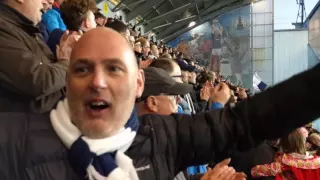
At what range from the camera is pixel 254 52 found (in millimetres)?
20250

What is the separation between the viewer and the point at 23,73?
1738 mm

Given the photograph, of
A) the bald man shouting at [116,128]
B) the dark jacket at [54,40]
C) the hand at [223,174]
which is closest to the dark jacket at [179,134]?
the bald man shouting at [116,128]

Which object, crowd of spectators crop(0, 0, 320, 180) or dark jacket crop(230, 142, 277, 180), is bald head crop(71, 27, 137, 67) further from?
dark jacket crop(230, 142, 277, 180)

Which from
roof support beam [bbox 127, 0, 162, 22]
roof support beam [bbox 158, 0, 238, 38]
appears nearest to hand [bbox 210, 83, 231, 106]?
roof support beam [bbox 127, 0, 162, 22]

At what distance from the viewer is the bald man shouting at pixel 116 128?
48.5 inches

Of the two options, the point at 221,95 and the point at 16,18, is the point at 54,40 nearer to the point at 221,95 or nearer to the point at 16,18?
the point at 16,18

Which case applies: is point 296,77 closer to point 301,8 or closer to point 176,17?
point 176,17

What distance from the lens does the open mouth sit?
125 centimetres

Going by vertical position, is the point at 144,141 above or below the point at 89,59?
below

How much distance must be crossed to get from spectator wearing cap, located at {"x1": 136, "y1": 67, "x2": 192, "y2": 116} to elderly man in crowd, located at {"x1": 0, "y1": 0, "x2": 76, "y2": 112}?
1.37 ft

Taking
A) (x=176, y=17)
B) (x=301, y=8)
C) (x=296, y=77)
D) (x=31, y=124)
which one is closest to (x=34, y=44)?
(x=31, y=124)

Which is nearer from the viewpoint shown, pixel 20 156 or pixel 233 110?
pixel 20 156

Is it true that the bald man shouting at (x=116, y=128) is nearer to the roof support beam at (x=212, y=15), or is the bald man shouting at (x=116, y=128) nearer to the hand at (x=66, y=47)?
the hand at (x=66, y=47)

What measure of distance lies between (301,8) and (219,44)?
7.20 meters
